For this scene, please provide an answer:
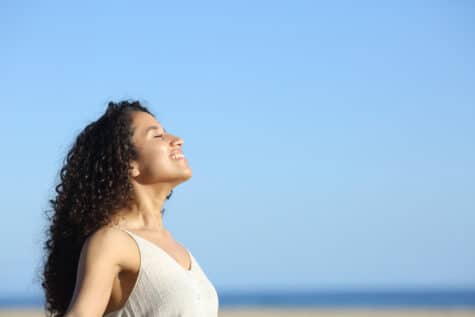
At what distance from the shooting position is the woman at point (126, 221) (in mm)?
3268

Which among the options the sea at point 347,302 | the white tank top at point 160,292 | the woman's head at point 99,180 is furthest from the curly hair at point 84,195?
the sea at point 347,302

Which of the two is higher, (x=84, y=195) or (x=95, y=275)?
(x=84, y=195)

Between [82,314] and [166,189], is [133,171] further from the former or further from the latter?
[82,314]

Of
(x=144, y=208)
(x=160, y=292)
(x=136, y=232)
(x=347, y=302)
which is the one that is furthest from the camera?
(x=347, y=302)

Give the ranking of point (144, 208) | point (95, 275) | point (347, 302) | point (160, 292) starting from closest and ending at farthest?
point (95, 275) < point (160, 292) < point (144, 208) < point (347, 302)

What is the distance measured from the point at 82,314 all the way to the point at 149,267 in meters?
0.36

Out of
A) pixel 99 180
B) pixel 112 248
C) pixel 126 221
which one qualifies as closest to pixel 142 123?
pixel 99 180

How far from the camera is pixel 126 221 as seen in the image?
3453 mm

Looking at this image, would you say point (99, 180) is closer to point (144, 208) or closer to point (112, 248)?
point (144, 208)

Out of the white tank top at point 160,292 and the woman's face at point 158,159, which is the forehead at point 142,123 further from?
the white tank top at point 160,292

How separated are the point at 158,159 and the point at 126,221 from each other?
27 centimetres

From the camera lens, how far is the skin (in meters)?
3.07

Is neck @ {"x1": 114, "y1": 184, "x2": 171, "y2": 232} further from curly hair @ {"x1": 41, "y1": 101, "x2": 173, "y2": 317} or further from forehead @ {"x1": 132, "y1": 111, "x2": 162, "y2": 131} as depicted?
forehead @ {"x1": 132, "y1": 111, "x2": 162, "y2": 131}

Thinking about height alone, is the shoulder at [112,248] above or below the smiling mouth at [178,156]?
below
